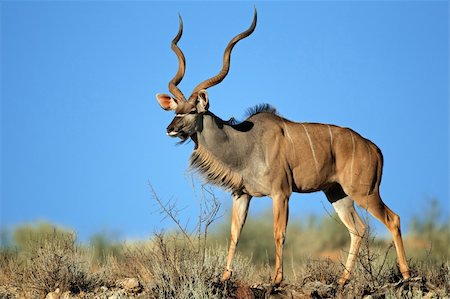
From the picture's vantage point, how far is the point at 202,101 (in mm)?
10656

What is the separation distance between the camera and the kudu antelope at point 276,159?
420 inches

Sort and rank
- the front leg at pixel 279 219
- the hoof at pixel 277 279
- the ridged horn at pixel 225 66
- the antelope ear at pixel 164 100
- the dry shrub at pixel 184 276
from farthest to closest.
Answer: the antelope ear at pixel 164 100
the ridged horn at pixel 225 66
the front leg at pixel 279 219
the hoof at pixel 277 279
the dry shrub at pixel 184 276

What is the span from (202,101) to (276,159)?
1.32m

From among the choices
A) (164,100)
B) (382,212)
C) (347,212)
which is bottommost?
(382,212)

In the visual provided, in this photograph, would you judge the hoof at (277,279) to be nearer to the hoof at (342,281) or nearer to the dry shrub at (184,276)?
the dry shrub at (184,276)

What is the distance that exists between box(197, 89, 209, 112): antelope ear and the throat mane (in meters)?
0.56

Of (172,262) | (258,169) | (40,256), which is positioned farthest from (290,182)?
(40,256)

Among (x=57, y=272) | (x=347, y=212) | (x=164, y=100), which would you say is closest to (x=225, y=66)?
(x=164, y=100)

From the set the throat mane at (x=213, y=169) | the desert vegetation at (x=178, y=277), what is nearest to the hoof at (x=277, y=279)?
the desert vegetation at (x=178, y=277)

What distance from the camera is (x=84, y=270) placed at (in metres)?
10.3

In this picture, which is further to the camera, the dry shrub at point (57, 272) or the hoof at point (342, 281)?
the hoof at point (342, 281)

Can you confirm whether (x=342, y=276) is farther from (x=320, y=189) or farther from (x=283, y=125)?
(x=283, y=125)

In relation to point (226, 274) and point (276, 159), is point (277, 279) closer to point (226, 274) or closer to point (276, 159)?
point (226, 274)

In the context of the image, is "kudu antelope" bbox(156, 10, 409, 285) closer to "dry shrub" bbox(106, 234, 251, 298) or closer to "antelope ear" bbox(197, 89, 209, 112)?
"antelope ear" bbox(197, 89, 209, 112)
